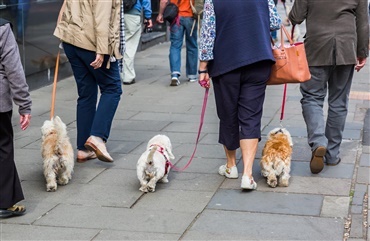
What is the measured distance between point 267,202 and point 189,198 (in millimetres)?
608

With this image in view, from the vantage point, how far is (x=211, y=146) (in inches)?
305

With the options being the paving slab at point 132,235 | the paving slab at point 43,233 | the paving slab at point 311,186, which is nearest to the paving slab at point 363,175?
the paving slab at point 311,186

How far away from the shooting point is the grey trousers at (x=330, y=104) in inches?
265

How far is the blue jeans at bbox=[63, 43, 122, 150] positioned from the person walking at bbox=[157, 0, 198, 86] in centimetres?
473

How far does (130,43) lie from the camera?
11.9 m

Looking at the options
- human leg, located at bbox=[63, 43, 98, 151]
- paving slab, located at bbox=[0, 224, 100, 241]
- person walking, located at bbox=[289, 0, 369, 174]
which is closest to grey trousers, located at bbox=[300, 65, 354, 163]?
person walking, located at bbox=[289, 0, 369, 174]

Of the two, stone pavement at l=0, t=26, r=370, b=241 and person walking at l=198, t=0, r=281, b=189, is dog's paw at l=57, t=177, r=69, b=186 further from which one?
person walking at l=198, t=0, r=281, b=189

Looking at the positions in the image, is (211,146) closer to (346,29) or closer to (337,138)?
(337,138)

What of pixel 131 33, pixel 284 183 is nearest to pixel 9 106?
pixel 284 183

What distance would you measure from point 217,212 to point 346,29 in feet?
6.85

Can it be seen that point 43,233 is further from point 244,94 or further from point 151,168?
point 244,94

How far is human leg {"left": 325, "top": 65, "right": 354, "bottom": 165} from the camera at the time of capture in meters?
6.88

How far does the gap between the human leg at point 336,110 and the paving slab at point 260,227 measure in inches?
63.2

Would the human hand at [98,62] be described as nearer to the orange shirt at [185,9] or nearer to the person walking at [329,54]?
the person walking at [329,54]
